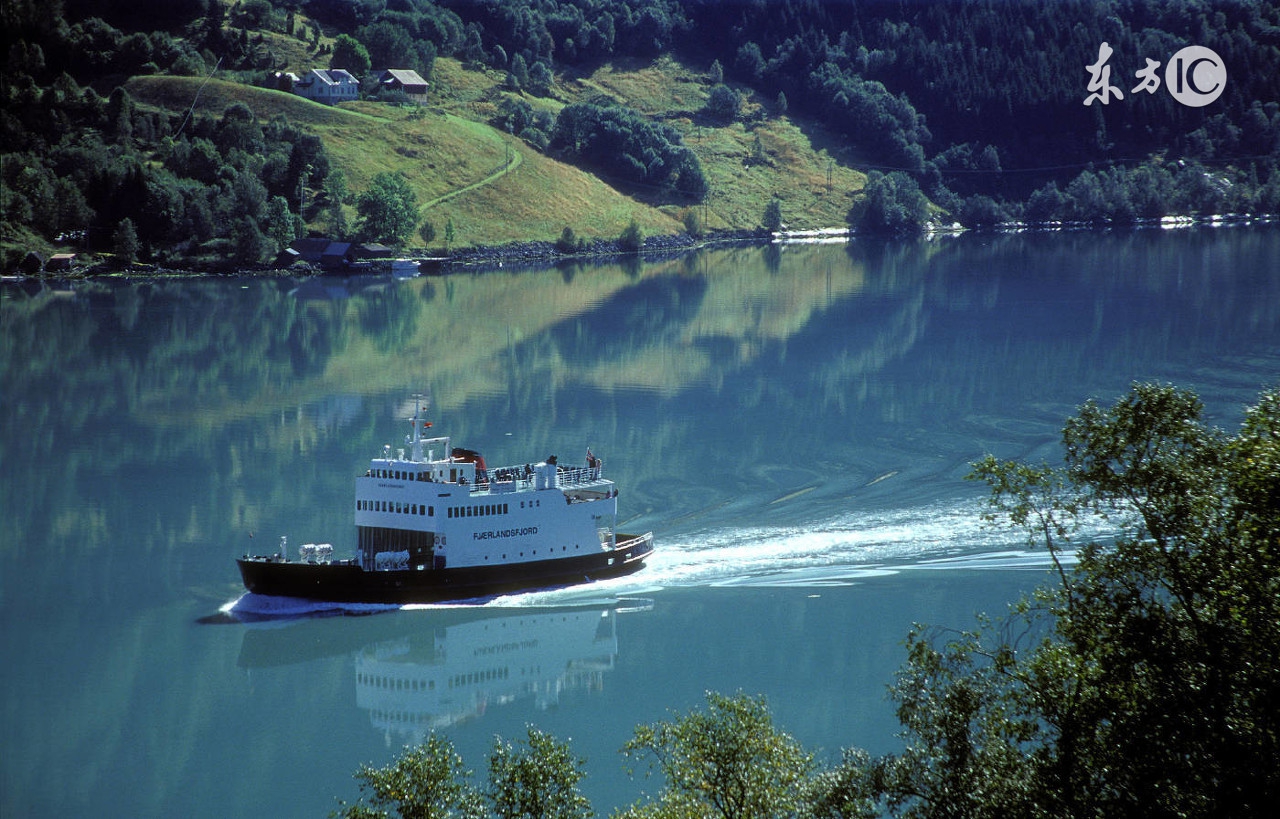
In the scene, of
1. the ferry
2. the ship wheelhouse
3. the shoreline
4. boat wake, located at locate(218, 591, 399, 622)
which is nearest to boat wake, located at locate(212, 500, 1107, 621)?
boat wake, located at locate(218, 591, 399, 622)

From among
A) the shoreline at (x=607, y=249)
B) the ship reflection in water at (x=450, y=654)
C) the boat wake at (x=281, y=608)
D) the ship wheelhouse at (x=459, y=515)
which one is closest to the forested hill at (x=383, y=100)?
the shoreline at (x=607, y=249)

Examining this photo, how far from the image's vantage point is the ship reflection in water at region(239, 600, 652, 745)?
106 ft

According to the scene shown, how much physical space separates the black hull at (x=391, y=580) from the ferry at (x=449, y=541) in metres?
0.03

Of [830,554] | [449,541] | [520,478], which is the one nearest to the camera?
[449,541]

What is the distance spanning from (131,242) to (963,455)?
3584 inches

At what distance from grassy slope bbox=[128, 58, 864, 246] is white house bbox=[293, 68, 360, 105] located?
92.8 inches

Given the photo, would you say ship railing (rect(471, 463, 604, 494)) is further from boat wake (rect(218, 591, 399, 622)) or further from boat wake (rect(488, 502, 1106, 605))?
boat wake (rect(218, 591, 399, 622))

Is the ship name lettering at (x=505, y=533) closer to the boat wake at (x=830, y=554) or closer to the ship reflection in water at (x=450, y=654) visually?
the boat wake at (x=830, y=554)

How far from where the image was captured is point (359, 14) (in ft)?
608

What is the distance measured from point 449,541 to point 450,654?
4152mm

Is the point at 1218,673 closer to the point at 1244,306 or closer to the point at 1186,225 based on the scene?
the point at 1244,306

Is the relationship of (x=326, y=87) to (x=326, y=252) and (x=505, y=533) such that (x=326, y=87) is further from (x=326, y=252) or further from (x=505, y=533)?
(x=505, y=533)

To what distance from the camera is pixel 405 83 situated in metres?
162

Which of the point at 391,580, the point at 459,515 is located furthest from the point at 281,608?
the point at 459,515
